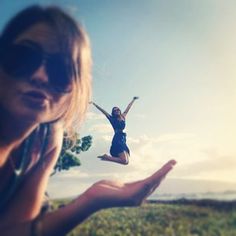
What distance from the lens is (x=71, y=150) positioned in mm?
2238

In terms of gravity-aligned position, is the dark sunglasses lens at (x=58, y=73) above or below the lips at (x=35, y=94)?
above

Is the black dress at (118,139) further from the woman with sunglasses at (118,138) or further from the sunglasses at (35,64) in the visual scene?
the sunglasses at (35,64)

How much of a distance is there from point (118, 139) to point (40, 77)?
31.0 inches

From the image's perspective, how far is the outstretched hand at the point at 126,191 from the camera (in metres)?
1.93

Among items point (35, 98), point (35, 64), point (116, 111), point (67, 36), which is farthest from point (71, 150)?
point (67, 36)

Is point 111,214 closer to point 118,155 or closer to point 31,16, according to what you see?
point 118,155

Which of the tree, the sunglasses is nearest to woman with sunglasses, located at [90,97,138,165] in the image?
the tree

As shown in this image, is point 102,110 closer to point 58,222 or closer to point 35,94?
point 35,94

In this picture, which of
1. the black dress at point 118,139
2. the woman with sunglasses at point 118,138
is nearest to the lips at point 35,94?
the woman with sunglasses at point 118,138

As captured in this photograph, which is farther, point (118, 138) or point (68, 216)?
point (118, 138)

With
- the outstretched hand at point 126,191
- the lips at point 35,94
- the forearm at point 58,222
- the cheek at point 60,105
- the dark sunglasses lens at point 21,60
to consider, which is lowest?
the forearm at point 58,222

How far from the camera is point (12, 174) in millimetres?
1831

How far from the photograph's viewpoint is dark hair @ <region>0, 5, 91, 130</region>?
181 cm

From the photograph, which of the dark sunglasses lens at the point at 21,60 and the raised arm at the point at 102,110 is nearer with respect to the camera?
the dark sunglasses lens at the point at 21,60
